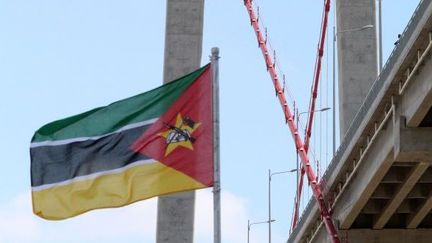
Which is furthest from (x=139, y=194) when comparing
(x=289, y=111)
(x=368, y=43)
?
(x=368, y=43)

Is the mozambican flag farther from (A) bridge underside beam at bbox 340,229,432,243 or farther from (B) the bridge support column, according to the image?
(B) the bridge support column

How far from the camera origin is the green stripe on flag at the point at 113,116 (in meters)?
28.2

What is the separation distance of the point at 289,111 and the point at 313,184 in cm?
657

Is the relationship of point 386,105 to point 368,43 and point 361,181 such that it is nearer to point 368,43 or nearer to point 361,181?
point 361,181

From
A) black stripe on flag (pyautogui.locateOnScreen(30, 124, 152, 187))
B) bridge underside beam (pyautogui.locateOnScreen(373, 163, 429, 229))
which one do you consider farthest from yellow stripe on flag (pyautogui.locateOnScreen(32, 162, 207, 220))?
bridge underside beam (pyautogui.locateOnScreen(373, 163, 429, 229))

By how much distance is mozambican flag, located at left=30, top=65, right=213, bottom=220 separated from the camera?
89.7 ft

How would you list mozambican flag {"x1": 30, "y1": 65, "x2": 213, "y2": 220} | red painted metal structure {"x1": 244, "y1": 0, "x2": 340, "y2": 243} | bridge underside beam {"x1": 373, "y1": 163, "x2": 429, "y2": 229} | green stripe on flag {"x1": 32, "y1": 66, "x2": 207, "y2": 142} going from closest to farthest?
mozambican flag {"x1": 30, "y1": 65, "x2": 213, "y2": 220} < green stripe on flag {"x1": 32, "y1": 66, "x2": 207, "y2": 142} < bridge underside beam {"x1": 373, "y1": 163, "x2": 429, "y2": 229} < red painted metal structure {"x1": 244, "y1": 0, "x2": 340, "y2": 243}

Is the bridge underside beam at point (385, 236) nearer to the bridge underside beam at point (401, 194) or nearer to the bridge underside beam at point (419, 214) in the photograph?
the bridge underside beam at point (419, 214)

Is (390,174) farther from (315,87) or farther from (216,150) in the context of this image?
(315,87)

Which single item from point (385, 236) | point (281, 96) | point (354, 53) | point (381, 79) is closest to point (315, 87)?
point (354, 53)

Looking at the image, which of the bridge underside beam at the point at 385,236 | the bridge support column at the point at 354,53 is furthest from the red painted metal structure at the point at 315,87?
the bridge underside beam at the point at 385,236

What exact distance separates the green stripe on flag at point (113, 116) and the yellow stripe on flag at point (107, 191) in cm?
105

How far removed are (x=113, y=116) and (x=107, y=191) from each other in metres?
1.58

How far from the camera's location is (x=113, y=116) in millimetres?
28391
